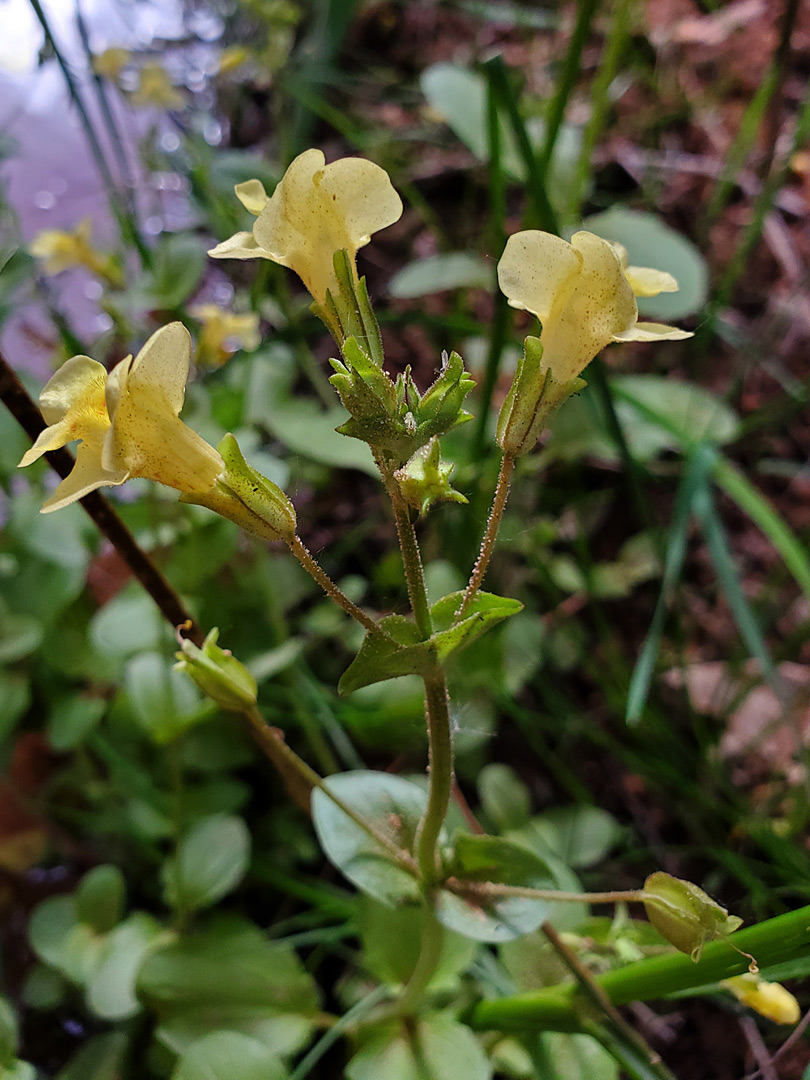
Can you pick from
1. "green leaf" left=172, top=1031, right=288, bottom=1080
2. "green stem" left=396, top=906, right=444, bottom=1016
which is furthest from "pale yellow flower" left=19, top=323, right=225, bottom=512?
"green leaf" left=172, top=1031, right=288, bottom=1080

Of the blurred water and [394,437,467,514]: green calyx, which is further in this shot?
the blurred water

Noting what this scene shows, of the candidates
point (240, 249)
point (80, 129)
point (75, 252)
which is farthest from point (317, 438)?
point (80, 129)

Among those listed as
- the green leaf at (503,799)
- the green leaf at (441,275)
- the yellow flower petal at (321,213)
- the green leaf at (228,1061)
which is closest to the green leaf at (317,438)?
the green leaf at (441,275)

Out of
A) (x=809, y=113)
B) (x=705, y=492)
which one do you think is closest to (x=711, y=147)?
(x=809, y=113)

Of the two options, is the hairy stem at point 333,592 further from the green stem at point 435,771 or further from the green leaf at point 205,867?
the green leaf at point 205,867

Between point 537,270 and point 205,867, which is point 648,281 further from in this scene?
point 205,867

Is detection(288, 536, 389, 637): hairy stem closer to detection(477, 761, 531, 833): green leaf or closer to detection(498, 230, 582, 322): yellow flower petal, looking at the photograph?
detection(498, 230, 582, 322): yellow flower petal
